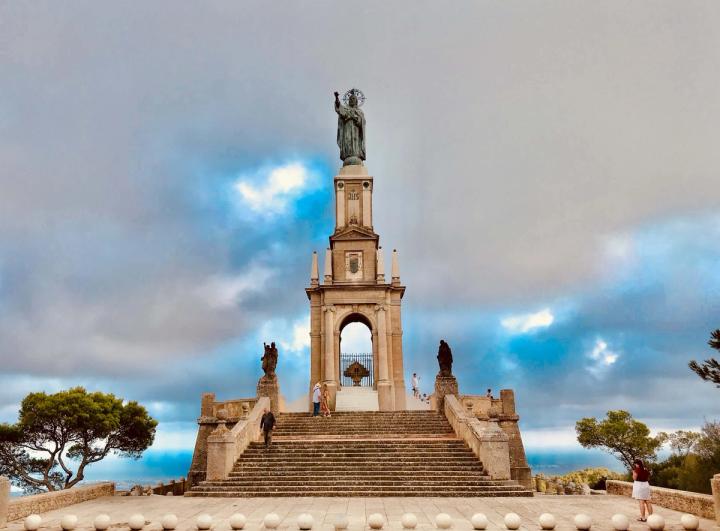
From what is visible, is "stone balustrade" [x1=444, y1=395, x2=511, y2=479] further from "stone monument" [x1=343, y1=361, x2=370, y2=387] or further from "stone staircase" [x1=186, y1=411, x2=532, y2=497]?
"stone monument" [x1=343, y1=361, x2=370, y2=387]

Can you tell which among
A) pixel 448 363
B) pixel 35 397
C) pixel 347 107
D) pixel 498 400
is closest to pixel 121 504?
pixel 448 363

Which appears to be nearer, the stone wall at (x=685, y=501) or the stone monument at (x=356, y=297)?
the stone wall at (x=685, y=501)

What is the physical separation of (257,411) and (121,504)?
710 centimetres

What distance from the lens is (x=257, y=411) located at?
20.8m

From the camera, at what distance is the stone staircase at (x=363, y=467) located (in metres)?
15.5

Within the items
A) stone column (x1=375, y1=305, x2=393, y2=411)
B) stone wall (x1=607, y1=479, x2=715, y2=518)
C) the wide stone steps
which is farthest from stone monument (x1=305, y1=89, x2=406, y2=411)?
stone wall (x1=607, y1=479, x2=715, y2=518)

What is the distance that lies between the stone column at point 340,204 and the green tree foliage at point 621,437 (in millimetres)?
24548

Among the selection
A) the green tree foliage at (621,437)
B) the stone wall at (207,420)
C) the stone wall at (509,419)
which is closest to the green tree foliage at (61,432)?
the stone wall at (207,420)

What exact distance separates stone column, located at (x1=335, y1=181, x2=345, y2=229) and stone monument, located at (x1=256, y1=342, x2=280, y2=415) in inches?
416

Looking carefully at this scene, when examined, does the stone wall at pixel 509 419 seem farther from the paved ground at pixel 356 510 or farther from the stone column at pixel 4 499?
the stone column at pixel 4 499

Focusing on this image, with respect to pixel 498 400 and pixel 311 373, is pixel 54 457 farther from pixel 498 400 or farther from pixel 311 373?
pixel 498 400

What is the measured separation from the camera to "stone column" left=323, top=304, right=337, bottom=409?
27.9m

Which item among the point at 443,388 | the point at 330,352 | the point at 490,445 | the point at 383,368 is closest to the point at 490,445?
the point at 490,445

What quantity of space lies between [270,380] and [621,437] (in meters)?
29.2
